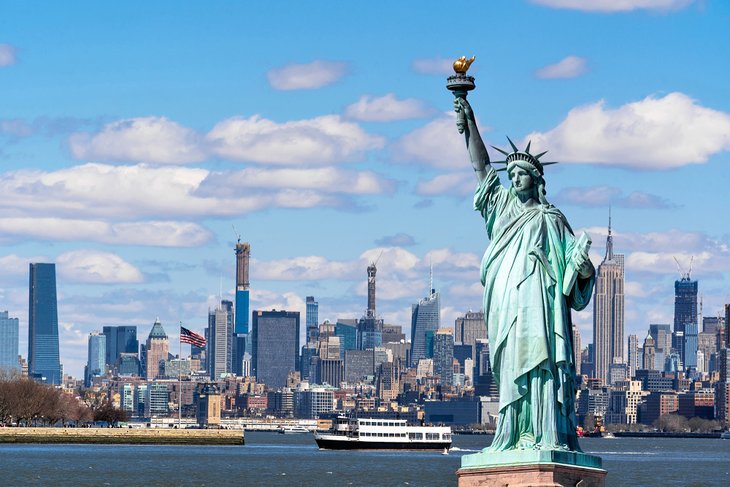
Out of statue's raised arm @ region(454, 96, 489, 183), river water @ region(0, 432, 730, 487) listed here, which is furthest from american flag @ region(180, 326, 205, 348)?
statue's raised arm @ region(454, 96, 489, 183)

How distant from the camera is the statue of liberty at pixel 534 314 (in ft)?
75.3

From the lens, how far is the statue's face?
23688 millimetres

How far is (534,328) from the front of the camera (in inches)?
903

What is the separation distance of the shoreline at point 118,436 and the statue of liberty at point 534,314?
119712 millimetres

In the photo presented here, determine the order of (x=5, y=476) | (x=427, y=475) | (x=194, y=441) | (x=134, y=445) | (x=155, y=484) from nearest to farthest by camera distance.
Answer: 1. (x=155, y=484)
2. (x=5, y=476)
3. (x=427, y=475)
4. (x=134, y=445)
5. (x=194, y=441)

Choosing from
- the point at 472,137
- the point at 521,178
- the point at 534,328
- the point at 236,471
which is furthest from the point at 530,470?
the point at 236,471

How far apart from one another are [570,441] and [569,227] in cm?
270

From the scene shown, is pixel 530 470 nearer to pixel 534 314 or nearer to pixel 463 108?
pixel 534 314

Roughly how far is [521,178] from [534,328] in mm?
2026

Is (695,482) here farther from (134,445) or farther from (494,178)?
(134,445)

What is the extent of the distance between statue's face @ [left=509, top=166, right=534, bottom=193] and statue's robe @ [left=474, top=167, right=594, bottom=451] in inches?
13.4

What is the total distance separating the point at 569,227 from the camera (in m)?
23.5

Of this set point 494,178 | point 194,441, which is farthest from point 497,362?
point 194,441

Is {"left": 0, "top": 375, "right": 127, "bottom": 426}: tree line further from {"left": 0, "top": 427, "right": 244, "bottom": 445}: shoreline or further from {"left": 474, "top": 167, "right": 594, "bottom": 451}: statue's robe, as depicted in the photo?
{"left": 474, "top": 167, "right": 594, "bottom": 451}: statue's robe
